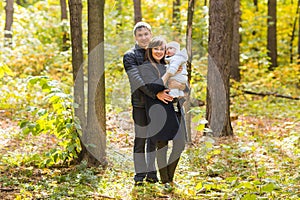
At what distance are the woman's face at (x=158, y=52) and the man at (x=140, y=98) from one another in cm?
16

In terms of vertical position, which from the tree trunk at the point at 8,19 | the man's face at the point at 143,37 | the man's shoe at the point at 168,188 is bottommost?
the man's shoe at the point at 168,188

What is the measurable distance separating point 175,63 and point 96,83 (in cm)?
130

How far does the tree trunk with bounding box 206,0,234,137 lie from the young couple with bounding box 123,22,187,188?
3.16 metres

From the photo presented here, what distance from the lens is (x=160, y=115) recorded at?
5.29 metres

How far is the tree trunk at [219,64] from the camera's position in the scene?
8336mm

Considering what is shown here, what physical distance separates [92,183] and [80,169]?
1.52ft

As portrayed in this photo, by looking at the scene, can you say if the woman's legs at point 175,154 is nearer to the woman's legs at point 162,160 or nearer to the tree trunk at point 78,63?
the woman's legs at point 162,160

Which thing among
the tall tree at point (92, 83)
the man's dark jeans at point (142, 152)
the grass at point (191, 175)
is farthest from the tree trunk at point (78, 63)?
the man's dark jeans at point (142, 152)

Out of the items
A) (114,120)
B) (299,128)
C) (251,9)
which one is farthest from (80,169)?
(251,9)

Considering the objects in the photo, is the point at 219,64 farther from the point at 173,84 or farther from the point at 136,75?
the point at 136,75

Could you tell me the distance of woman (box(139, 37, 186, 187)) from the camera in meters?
5.27

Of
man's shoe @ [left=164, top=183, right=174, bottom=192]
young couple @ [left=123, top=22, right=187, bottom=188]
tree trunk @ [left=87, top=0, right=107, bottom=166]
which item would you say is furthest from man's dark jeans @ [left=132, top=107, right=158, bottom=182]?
tree trunk @ [left=87, top=0, right=107, bottom=166]

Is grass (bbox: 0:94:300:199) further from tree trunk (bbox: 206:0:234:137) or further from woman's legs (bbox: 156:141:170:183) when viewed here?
tree trunk (bbox: 206:0:234:137)

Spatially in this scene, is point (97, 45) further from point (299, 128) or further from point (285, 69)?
point (285, 69)
